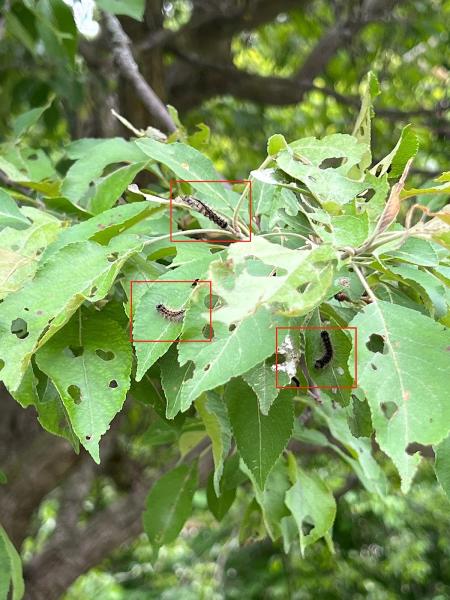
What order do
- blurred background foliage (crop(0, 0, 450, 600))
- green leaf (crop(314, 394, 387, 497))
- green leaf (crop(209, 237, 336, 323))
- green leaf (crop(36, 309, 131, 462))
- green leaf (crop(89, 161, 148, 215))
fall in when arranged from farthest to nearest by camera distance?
blurred background foliage (crop(0, 0, 450, 600)) < green leaf (crop(314, 394, 387, 497)) < green leaf (crop(89, 161, 148, 215)) < green leaf (crop(36, 309, 131, 462)) < green leaf (crop(209, 237, 336, 323))

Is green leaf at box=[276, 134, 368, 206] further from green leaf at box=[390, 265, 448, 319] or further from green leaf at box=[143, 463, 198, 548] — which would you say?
green leaf at box=[143, 463, 198, 548]

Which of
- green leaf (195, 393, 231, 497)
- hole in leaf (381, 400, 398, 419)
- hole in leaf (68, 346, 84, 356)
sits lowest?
green leaf (195, 393, 231, 497)

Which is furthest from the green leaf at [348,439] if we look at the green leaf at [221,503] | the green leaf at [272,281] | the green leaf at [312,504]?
the green leaf at [272,281]

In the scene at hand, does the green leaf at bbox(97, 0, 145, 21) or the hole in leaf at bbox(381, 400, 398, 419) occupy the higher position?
the green leaf at bbox(97, 0, 145, 21)

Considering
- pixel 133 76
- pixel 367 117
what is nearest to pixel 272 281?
pixel 367 117

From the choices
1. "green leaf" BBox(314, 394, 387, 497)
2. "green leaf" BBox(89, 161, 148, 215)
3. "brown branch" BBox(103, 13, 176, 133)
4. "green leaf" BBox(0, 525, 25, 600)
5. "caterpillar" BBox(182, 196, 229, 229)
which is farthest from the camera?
"brown branch" BBox(103, 13, 176, 133)

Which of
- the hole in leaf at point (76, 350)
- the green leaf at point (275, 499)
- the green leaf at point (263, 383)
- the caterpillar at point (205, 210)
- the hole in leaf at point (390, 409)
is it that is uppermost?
the caterpillar at point (205, 210)

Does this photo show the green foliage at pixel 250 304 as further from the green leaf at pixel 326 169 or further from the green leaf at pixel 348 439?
the green leaf at pixel 348 439

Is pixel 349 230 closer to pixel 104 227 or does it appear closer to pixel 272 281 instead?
pixel 272 281

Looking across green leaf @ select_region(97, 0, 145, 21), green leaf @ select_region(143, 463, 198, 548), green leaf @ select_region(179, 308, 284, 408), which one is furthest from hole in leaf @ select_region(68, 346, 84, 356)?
green leaf @ select_region(97, 0, 145, 21)
